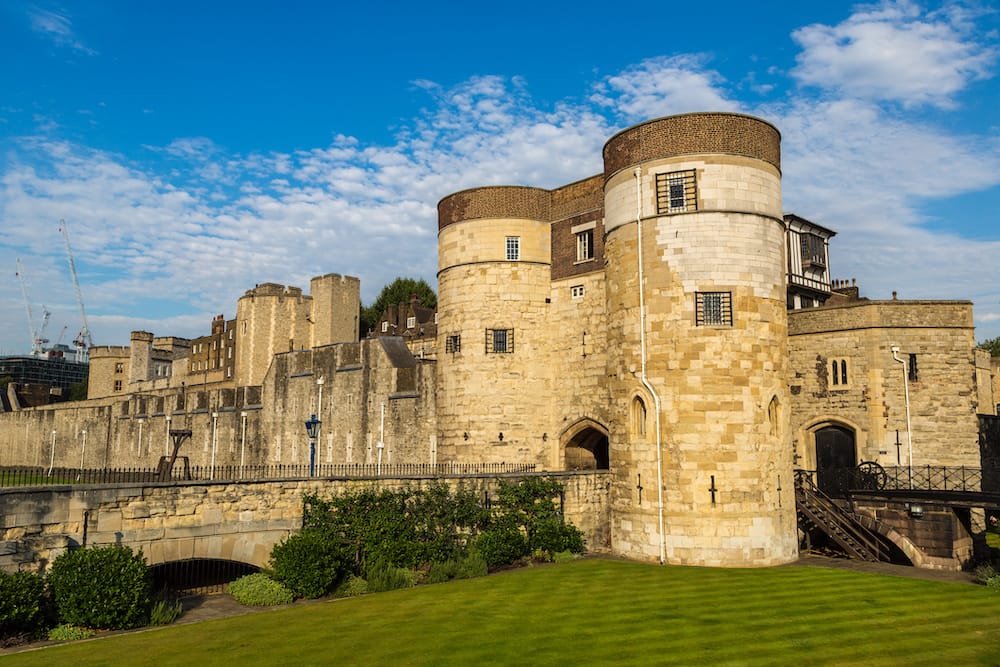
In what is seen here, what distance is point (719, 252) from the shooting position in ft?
85.9

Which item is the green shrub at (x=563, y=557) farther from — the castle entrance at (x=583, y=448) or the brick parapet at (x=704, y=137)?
the brick parapet at (x=704, y=137)

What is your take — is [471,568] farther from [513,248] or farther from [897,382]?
[897,382]

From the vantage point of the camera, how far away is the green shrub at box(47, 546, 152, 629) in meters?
16.4

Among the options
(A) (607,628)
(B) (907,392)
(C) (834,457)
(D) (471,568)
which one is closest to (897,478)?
(C) (834,457)

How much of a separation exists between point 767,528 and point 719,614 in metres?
7.89

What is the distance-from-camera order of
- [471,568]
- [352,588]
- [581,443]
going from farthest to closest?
[581,443] → [471,568] → [352,588]

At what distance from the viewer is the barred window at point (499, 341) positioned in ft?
109

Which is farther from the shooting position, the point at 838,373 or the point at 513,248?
the point at 513,248

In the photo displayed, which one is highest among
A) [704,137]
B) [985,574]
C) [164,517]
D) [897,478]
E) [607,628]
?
[704,137]

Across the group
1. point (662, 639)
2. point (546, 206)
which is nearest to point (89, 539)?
point (662, 639)

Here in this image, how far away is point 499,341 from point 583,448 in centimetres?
625

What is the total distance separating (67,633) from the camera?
16016mm

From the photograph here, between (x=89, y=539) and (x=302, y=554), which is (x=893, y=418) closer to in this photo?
(x=302, y=554)

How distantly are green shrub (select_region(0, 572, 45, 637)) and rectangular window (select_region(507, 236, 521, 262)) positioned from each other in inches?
889
